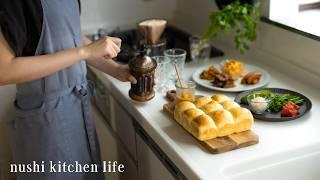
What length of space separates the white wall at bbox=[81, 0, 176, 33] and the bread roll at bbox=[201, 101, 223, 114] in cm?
110

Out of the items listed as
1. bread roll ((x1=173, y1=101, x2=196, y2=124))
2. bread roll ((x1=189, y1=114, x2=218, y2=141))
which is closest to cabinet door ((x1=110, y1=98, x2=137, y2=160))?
bread roll ((x1=173, y1=101, x2=196, y2=124))

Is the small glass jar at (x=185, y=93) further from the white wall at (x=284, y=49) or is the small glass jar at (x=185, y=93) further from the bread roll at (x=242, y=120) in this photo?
the white wall at (x=284, y=49)

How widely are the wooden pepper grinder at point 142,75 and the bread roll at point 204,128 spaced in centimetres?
28

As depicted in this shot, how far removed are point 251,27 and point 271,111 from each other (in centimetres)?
43

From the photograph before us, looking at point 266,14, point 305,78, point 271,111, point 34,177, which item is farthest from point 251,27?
point 34,177

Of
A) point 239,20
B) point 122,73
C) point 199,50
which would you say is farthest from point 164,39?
point 122,73

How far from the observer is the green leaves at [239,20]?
59.9 inches

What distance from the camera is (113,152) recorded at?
1702mm

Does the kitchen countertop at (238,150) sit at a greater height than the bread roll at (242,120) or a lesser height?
lesser

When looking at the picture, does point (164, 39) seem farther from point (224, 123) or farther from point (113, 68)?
point (224, 123)

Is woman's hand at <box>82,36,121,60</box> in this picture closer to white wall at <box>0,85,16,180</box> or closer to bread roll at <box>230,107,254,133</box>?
bread roll at <box>230,107,254,133</box>

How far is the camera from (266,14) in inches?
62.8

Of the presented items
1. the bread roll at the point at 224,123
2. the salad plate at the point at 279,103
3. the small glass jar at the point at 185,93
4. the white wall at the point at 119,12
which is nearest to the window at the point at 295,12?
the salad plate at the point at 279,103

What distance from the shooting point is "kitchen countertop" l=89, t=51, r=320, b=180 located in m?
0.98
